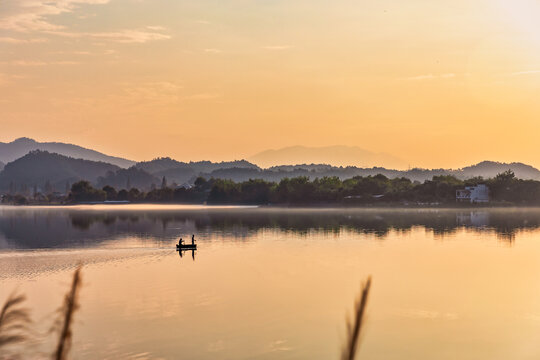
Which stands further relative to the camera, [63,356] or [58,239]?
[58,239]

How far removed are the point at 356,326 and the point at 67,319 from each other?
1.64 metres

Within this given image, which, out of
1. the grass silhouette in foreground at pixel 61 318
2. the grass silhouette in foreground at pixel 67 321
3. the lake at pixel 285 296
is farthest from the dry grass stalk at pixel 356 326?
the lake at pixel 285 296

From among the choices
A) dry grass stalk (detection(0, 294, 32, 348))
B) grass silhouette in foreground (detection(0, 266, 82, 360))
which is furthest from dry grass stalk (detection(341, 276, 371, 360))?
dry grass stalk (detection(0, 294, 32, 348))

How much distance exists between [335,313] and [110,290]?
20.7 meters

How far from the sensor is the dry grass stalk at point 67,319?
340 centimetres

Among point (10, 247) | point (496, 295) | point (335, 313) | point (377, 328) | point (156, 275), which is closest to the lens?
point (377, 328)

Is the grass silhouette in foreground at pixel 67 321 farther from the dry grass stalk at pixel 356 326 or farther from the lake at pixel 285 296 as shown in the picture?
the lake at pixel 285 296

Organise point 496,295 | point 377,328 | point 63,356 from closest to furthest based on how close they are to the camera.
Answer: point 63,356, point 377,328, point 496,295

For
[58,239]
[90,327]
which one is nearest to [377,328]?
[90,327]

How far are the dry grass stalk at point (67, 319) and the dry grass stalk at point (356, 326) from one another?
5.02 ft

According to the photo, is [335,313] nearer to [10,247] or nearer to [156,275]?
[156,275]

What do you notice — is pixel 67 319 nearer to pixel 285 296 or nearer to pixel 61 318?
pixel 61 318

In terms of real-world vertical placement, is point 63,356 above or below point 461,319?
Result: above

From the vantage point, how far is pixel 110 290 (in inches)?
2064
